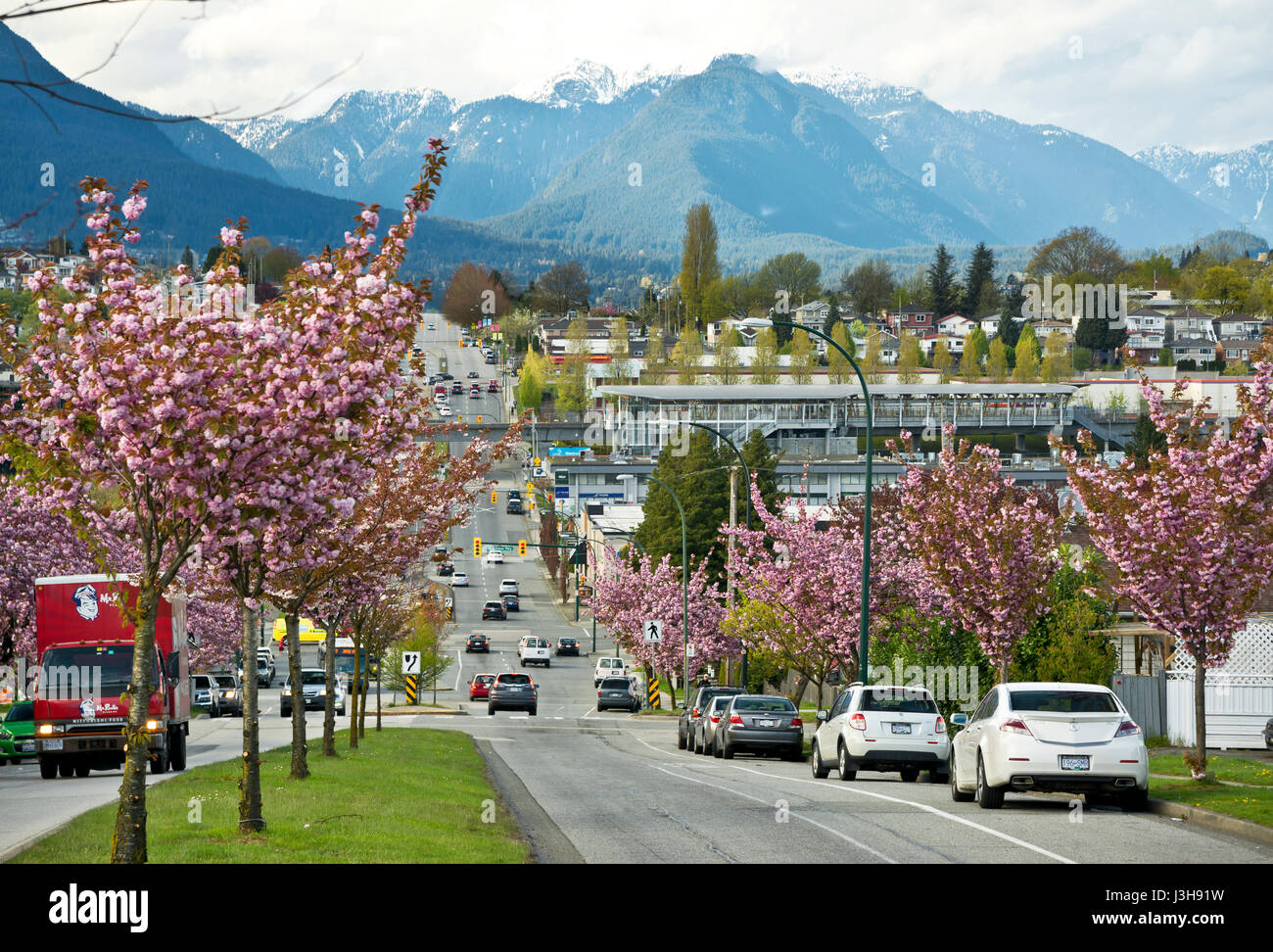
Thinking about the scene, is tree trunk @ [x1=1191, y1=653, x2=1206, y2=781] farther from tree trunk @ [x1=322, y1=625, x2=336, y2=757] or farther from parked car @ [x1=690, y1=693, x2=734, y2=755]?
tree trunk @ [x1=322, y1=625, x2=336, y2=757]

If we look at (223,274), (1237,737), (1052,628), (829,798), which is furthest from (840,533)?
(223,274)

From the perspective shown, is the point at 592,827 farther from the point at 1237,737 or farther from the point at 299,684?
the point at 1237,737

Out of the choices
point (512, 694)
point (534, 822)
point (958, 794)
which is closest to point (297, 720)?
point (534, 822)

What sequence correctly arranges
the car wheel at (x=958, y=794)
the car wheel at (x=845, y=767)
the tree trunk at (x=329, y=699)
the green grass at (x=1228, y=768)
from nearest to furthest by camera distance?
the car wheel at (x=958, y=794), the green grass at (x=1228, y=768), the car wheel at (x=845, y=767), the tree trunk at (x=329, y=699)

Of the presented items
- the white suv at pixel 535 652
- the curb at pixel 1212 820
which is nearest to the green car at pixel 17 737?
the curb at pixel 1212 820

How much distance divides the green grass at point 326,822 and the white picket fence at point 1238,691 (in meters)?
17.0

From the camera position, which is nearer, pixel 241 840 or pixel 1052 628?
pixel 241 840

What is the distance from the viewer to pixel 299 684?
23.6 metres

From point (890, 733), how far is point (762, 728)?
9.08m

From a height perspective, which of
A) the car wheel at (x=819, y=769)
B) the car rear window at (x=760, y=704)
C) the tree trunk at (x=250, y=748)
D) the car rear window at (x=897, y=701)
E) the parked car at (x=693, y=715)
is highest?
the tree trunk at (x=250, y=748)

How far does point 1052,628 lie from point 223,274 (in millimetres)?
25566

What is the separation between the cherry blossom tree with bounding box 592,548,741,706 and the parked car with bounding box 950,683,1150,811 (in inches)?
1457

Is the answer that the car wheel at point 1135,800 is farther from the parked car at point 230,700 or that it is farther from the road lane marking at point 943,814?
the parked car at point 230,700

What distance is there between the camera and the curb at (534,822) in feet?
49.1
